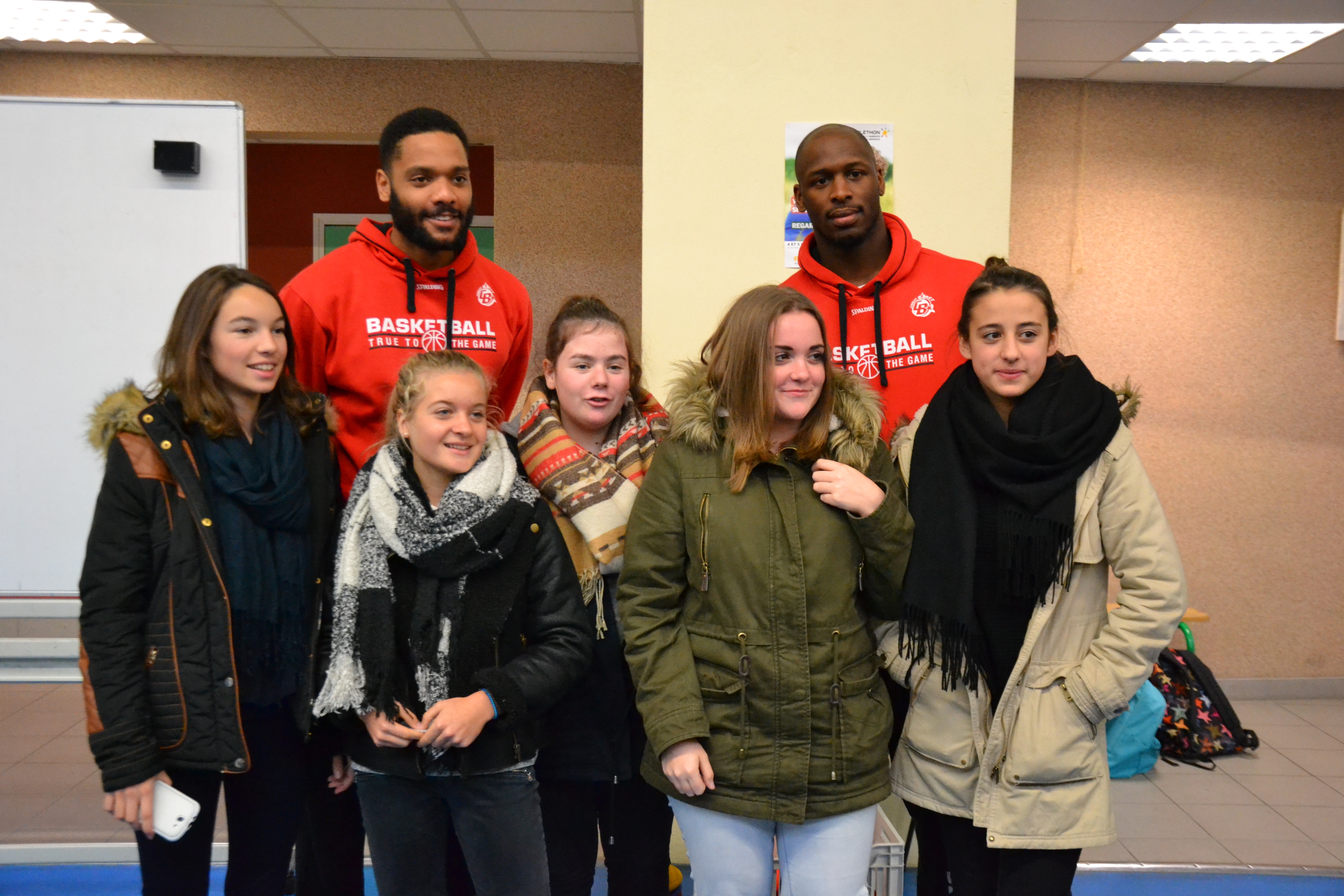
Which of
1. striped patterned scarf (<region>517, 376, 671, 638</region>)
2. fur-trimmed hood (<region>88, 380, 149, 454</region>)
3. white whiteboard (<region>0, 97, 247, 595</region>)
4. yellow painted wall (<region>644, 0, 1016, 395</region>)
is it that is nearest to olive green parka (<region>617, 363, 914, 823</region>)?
striped patterned scarf (<region>517, 376, 671, 638</region>)

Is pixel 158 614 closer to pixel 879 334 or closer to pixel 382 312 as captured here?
pixel 382 312

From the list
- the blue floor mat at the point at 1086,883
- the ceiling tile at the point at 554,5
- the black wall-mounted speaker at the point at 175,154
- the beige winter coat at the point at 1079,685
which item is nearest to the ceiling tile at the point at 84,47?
the ceiling tile at the point at 554,5

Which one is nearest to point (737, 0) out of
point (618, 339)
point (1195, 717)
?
point (618, 339)

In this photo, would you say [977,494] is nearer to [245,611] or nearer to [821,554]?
[821,554]

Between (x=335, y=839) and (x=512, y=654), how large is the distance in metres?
0.65

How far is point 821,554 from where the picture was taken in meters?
1.55

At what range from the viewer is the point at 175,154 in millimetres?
2381

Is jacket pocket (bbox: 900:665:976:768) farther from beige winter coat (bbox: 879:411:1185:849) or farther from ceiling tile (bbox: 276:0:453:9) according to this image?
ceiling tile (bbox: 276:0:453:9)

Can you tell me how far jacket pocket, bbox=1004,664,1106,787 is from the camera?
5.12ft

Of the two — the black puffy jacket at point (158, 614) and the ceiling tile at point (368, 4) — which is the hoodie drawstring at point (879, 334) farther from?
the ceiling tile at point (368, 4)

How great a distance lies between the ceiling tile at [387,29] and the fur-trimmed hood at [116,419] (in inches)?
114

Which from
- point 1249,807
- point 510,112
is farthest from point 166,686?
point 510,112

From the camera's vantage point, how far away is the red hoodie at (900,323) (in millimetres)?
1988

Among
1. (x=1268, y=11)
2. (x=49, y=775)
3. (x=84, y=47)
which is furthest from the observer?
(x=84, y=47)
